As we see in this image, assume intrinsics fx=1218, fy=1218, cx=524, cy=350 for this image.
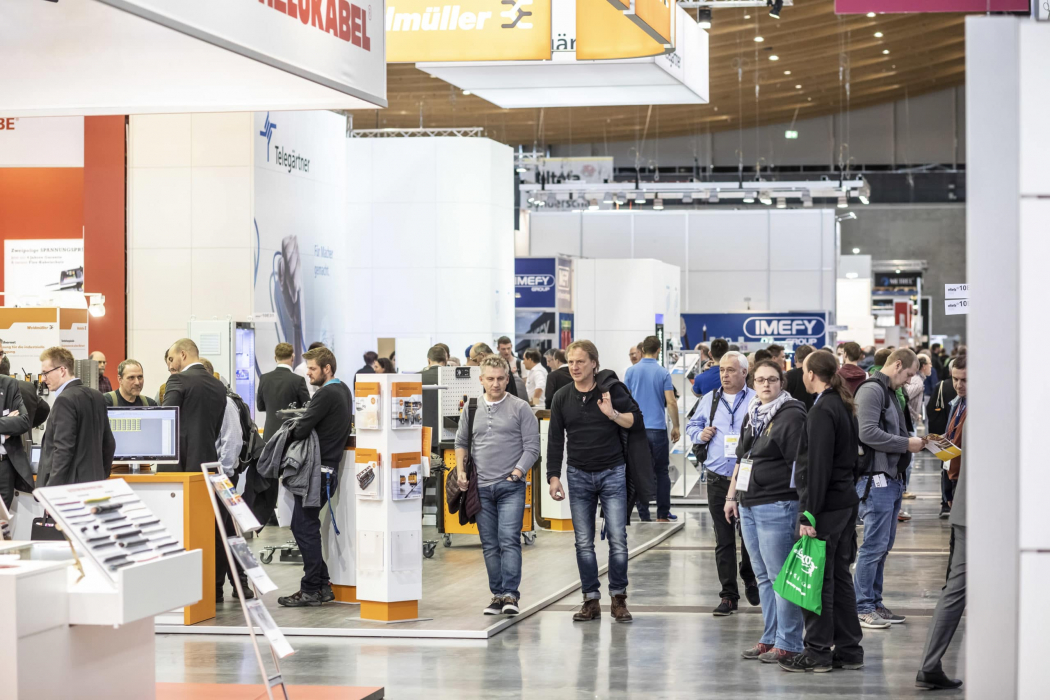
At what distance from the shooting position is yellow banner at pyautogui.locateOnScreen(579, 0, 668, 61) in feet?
23.8

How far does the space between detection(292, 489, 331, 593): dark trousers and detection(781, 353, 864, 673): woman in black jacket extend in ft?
9.14

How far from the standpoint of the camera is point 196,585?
4086 millimetres

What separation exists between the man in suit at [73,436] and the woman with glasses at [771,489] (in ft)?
10.3

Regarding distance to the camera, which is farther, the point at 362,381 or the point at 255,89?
the point at 362,381

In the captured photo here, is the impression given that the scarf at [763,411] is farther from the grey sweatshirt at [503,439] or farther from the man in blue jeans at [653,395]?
the man in blue jeans at [653,395]

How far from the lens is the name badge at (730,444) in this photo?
6527 mm

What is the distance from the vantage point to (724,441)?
6.57 m

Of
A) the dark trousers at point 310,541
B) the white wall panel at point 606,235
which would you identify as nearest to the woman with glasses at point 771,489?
the dark trousers at point 310,541

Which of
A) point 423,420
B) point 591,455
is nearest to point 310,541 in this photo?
point 591,455

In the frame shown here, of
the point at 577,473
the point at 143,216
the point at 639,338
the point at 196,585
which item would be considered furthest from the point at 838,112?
the point at 196,585

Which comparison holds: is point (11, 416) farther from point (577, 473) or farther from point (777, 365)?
point (777, 365)

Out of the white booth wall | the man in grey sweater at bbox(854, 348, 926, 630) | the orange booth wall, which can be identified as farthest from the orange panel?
the white booth wall

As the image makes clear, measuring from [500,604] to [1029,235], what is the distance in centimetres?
435

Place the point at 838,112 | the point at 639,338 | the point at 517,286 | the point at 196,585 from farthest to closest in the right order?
the point at 838,112
the point at 639,338
the point at 517,286
the point at 196,585
